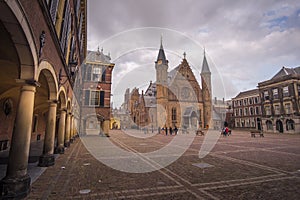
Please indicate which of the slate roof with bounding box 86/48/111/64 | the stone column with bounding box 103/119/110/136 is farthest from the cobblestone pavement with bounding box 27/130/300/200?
the slate roof with bounding box 86/48/111/64

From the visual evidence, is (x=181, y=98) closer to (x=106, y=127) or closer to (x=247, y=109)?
(x=247, y=109)

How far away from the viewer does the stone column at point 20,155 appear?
4.03 metres

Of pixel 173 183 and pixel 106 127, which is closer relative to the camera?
pixel 173 183

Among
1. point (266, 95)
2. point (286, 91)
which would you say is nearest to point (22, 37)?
point (286, 91)

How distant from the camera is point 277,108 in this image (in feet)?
129

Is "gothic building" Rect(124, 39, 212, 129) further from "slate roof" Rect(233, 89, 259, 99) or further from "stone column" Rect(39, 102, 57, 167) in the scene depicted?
→ "stone column" Rect(39, 102, 57, 167)

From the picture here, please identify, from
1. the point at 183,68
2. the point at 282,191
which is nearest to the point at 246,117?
the point at 183,68

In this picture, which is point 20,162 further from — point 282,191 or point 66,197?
point 282,191

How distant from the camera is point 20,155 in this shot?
434 centimetres

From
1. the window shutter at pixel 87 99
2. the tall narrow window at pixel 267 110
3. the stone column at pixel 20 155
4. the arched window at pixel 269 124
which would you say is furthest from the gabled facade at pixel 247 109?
the stone column at pixel 20 155

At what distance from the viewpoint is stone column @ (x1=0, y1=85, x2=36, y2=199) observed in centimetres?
403

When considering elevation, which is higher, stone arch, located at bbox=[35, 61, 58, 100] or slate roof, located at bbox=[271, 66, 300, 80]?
slate roof, located at bbox=[271, 66, 300, 80]

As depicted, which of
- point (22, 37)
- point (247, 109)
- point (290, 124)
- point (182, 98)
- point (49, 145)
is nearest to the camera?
point (22, 37)

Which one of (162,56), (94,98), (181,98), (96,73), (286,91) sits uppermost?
(162,56)
